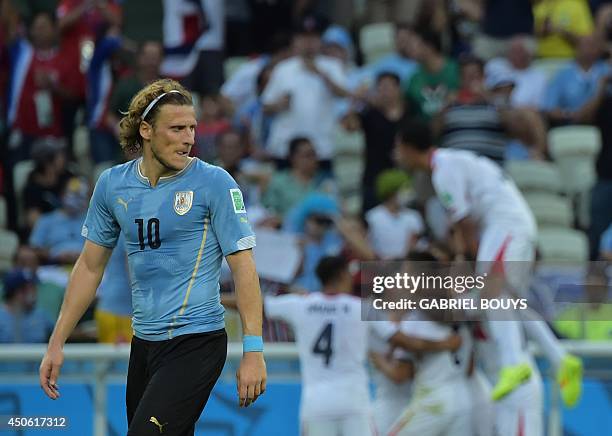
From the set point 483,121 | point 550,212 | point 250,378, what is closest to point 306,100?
point 483,121

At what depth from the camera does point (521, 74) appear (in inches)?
527

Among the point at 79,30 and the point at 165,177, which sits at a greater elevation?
the point at 79,30

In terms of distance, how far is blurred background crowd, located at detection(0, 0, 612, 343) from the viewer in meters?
11.2

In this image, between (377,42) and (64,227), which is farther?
(377,42)

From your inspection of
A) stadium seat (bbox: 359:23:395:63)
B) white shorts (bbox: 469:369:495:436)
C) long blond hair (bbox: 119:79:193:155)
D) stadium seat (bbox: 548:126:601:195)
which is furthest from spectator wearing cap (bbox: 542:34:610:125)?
long blond hair (bbox: 119:79:193:155)

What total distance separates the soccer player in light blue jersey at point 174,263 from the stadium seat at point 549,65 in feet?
26.8

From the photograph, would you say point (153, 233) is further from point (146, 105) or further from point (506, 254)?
point (506, 254)

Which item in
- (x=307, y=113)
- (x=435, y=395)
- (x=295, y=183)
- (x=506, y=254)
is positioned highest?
(x=307, y=113)

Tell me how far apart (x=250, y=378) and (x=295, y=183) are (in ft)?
22.7

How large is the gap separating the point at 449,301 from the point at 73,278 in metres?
3.99

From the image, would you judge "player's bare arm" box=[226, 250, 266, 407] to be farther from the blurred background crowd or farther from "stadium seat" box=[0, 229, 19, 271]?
"stadium seat" box=[0, 229, 19, 271]

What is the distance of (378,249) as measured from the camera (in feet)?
37.9

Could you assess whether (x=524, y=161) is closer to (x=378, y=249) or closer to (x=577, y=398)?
(x=378, y=249)

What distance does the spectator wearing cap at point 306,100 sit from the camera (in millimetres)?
12875
